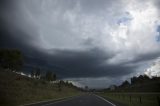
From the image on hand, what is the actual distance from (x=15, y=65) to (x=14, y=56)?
4.46 meters

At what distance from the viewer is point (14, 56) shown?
408 ft

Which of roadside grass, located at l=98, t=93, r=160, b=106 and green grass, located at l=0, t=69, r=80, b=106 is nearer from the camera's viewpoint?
roadside grass, located at l=98, t=93, r=160, b=106

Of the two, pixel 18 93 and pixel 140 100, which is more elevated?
pixel 18 93

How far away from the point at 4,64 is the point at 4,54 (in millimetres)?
4882

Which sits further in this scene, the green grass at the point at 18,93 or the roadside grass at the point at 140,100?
the green grass at the point at 18,93

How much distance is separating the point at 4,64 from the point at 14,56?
310 inches

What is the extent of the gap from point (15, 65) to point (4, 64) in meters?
6.25

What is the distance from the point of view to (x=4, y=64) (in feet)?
421

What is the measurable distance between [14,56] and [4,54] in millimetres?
6089

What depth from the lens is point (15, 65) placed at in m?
126

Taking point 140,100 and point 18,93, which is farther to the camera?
point 18,93
